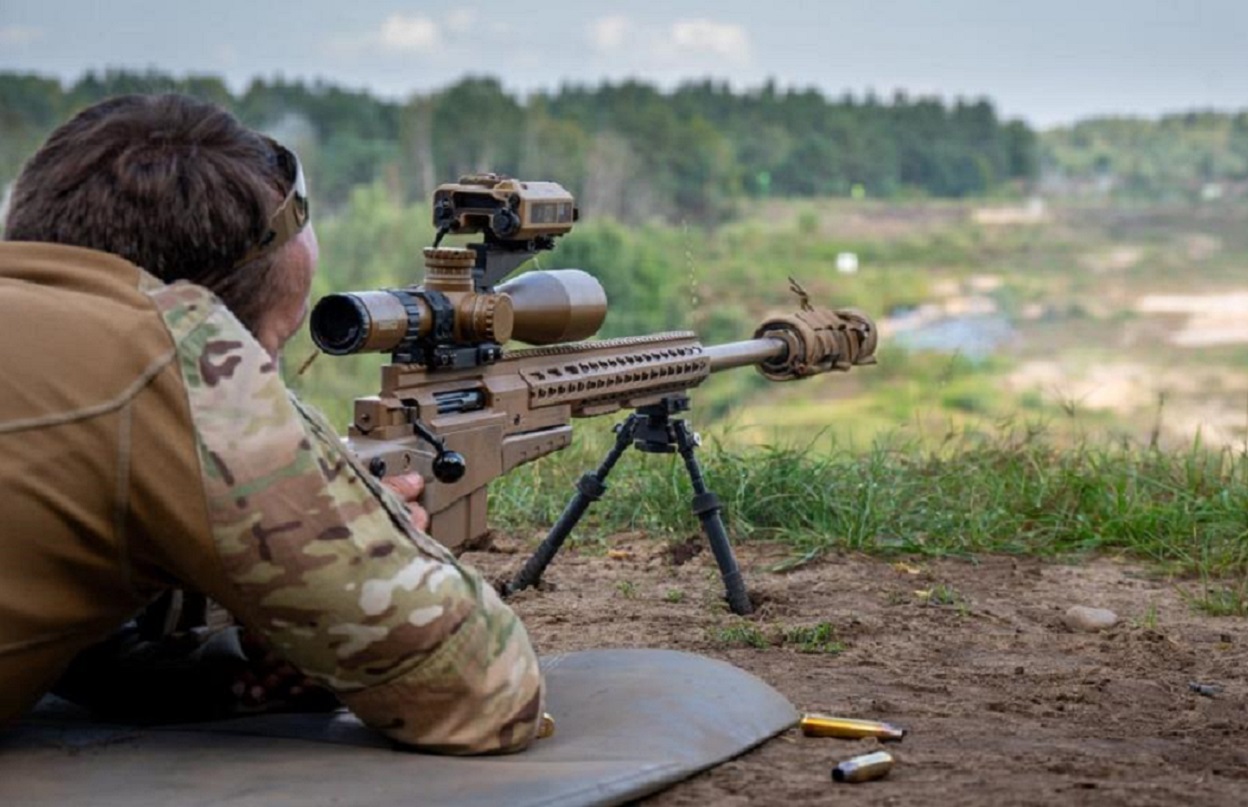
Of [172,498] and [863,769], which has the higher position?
[172,498]

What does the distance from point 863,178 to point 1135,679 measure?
96.5 feet

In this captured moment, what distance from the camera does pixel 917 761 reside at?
368 centimetres

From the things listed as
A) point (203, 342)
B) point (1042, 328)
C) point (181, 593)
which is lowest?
point (1042, 328)

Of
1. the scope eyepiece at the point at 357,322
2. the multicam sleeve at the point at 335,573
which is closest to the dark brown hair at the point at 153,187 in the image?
the multicam sleeve at the point at 335,573

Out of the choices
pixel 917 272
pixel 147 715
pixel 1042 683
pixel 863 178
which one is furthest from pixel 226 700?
pixel 917 272

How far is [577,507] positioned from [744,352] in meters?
0.81

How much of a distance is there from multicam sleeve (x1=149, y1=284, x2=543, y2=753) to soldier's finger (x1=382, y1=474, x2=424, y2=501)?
817 millimetres

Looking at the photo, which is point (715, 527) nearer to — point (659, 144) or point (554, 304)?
point (554, 304)

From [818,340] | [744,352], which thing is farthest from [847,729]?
[818,340]

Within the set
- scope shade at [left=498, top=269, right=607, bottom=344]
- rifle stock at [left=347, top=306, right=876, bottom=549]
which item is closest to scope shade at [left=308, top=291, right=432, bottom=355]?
rifle stock at [left=347, top=306, right=876, bottom=549]

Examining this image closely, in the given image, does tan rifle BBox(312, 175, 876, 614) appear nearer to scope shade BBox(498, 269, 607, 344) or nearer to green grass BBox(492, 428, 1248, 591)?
scope shade BBox(498, 269, 607, 344)

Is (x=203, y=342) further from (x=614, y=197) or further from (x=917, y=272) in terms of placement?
(x=917, y=272)

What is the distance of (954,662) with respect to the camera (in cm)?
509

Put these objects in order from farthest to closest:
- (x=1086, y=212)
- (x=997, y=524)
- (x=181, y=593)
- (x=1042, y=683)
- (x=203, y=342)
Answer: (x=1086, y=212)
(x=997, y=524)
(x=1042, y=683)
(x=181, y=593)
(x=203, y=342)
